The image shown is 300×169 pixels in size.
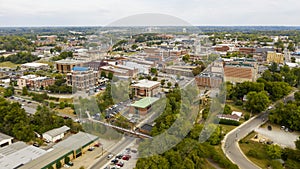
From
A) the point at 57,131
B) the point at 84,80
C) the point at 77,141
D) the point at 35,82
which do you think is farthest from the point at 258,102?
the point at 35,82

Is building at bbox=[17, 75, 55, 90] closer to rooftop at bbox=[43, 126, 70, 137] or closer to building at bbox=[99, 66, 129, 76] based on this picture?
building at bbox=[99, 66, 129, 76]

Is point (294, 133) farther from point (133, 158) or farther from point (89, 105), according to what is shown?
point (89, 105)

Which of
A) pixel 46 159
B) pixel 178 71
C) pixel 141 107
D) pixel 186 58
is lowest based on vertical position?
pixel 46 159

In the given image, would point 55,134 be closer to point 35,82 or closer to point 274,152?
point 274,152

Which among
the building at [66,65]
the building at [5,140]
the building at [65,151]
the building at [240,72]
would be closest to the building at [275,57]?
the building at [240,72]

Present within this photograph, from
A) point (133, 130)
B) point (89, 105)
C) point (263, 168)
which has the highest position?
point (89, 105)

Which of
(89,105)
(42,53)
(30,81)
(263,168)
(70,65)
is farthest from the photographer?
(42,53)

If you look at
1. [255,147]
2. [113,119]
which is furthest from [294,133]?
[113,119]
